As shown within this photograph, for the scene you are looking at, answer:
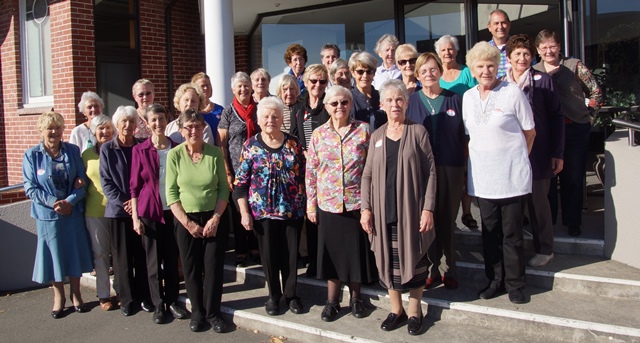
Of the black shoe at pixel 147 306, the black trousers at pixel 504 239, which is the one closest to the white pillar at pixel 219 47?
the black shoe at pixel 147 306

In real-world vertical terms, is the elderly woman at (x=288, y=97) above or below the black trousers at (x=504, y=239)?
above

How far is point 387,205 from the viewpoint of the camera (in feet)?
13.6

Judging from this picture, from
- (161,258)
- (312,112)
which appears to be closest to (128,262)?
(161,258)

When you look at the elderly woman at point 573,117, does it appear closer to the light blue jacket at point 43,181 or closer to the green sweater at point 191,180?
the green sweater at point 191,180

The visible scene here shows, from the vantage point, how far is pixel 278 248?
4.72 m

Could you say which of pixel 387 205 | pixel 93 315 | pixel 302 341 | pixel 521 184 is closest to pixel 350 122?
pixel 387 205

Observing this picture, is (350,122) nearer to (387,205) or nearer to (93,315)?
(387,205)

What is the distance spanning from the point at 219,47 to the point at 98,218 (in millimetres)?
2641

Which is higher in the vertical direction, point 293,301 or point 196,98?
point 196,98

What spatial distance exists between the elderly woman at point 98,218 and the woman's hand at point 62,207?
0.18m

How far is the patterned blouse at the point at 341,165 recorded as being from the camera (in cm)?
430

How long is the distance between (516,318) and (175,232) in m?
2.73

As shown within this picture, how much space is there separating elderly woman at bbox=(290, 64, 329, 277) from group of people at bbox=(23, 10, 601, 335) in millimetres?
13

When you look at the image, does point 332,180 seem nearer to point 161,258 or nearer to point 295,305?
point 295,305
